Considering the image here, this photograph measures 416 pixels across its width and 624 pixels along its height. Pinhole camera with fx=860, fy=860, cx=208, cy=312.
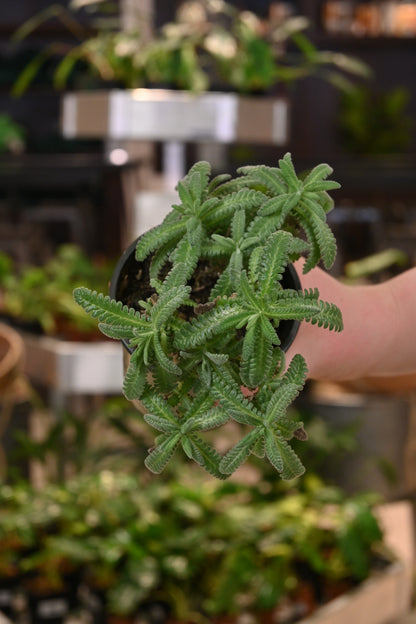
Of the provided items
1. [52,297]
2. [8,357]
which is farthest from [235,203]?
[52,297]

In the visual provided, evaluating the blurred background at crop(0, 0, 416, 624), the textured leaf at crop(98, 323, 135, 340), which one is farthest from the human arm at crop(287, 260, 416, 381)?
the blurred background at crop(0, 0, 416, 624)

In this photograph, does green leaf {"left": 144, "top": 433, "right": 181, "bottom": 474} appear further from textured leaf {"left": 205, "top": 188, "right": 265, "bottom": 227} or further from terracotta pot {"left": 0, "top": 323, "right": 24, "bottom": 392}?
terracotta pot {"left": 0, "top": 323, "right": 24, "bottom": 392}

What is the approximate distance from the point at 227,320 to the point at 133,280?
14 centimetres

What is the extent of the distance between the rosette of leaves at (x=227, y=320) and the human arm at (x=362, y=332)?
75 millimetres

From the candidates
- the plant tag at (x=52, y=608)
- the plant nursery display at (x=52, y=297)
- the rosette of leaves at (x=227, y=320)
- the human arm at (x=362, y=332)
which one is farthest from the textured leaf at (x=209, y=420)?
the plant nursery display at (x=52, y=297)

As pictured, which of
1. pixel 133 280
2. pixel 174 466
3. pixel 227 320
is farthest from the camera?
pixel 174 466

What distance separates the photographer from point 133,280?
67cm

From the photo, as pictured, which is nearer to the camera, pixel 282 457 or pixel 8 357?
pixel 282 457

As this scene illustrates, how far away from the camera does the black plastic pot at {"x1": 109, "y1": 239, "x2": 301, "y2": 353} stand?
624 mm

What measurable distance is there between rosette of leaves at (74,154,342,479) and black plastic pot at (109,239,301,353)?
0.04 feet

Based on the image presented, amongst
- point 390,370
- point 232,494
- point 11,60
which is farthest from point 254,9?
point 390,370

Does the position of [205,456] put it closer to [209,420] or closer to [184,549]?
[209,420]

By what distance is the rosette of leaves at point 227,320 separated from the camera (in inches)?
22.0

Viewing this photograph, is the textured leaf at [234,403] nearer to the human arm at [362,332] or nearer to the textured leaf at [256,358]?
the textured leaf at [256,358]
